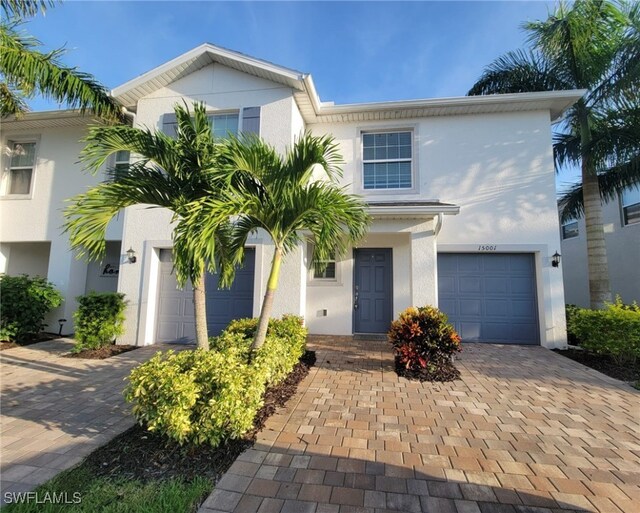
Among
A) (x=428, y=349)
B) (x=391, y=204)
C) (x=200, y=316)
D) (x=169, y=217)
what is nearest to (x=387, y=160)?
(x=391, y=204)

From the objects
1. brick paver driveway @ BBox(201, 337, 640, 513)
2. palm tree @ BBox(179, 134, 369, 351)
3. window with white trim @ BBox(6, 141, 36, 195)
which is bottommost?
brick paver driveway @ BBox(201, 337, 640, 513)

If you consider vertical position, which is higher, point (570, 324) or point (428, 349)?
point (570, 324)

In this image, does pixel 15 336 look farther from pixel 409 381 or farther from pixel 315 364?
pixel 409 381

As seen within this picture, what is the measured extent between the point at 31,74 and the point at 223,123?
403 cm

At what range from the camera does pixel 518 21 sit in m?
8.71

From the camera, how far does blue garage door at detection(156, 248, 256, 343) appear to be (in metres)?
8.01

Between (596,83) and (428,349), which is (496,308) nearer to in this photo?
(428,349)

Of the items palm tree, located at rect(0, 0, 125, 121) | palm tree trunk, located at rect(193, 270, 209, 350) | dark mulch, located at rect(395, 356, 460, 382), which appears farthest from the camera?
palm tree, located at rect(0, 0, 125, 121)

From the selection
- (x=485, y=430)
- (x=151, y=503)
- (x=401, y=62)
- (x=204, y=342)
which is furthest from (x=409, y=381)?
(x=401, y=62)

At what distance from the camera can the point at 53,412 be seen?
13.4ft

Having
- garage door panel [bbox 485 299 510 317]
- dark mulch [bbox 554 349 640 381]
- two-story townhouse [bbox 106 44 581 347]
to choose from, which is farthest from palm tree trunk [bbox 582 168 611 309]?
garage door panel [bbox 485 299 510 317]

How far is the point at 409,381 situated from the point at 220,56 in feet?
28.2

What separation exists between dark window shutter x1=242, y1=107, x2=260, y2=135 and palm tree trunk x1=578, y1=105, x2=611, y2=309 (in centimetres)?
847

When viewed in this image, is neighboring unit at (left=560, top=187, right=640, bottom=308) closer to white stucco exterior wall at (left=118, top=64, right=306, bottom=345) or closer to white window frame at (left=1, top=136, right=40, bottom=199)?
white stucco exterior wall at (left=118, top=64, right=306, bottom=345)
